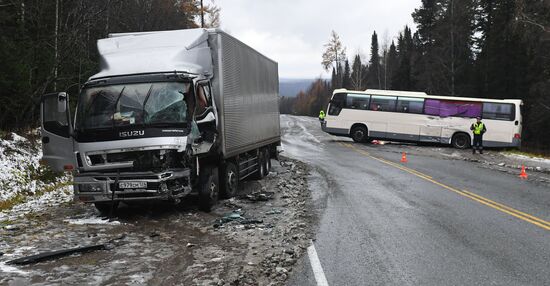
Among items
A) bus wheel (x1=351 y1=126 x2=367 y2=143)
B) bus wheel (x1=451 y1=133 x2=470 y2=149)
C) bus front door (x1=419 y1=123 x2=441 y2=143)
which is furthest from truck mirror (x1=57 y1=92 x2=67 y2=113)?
bus wheel (x1=451 y1=133 x2=470 y2=149)

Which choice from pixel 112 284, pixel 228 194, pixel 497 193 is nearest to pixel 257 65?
pixel 228 194

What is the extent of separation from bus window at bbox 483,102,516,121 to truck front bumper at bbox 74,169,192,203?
24.0 meters

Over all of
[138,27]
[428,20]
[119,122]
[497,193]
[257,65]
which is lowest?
[497,193]

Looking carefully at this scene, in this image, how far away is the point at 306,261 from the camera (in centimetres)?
610

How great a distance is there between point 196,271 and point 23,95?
11382 millimetres

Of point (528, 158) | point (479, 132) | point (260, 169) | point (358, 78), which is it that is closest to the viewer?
point (260, 169)

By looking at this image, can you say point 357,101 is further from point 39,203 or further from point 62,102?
point 62,102

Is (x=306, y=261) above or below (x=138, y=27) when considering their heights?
below

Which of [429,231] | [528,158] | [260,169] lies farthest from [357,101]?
[429,231]

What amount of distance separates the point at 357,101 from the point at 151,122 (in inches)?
911

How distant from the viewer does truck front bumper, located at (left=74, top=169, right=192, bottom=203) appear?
8.27 metres

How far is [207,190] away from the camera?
30.6 ft

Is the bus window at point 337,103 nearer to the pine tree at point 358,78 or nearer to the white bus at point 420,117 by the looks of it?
the white bus at point 420,117

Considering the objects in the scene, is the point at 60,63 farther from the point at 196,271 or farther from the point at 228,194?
the point at 196,271
